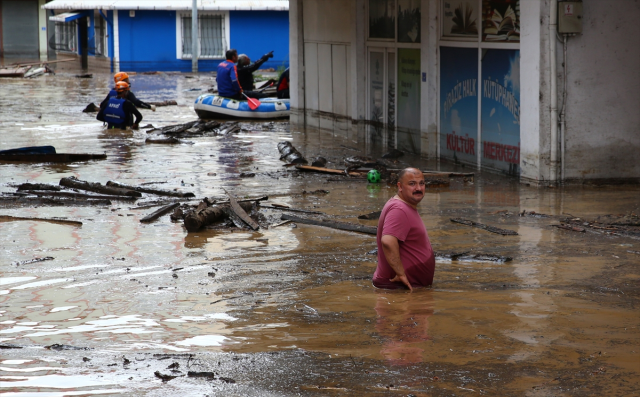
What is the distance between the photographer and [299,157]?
1623 centimetres

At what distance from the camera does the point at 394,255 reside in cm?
693

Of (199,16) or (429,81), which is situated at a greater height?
(199,16)

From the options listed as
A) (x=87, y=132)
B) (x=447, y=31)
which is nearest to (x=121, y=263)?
(x=447, y=31)

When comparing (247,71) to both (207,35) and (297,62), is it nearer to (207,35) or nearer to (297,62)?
(297,62)

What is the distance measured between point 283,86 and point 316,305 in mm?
20241

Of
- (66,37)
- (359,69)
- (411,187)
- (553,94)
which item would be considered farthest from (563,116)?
(66,37)

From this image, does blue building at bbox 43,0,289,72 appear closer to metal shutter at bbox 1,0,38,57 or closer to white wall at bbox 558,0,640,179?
metal shutter at bbox 1,0,38,57

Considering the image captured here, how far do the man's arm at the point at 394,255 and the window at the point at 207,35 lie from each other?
4052cm

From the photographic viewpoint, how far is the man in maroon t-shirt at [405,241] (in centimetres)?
689

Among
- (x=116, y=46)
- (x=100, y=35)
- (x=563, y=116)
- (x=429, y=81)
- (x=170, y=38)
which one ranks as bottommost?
(x=563, y=116)

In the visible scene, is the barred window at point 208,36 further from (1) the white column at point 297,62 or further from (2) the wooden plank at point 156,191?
(2) the wooden plank at point 156,191

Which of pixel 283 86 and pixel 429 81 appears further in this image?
pixel 283 86

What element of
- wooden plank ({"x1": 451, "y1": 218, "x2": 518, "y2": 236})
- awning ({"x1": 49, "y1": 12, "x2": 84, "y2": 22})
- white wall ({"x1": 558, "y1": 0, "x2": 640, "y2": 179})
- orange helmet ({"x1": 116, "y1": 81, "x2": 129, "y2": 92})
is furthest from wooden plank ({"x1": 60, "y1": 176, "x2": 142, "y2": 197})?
awning ({"x1": 49, "y1": 12, "x2": 84, "y2": 22})

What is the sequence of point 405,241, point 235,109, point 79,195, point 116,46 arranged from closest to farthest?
point 405,241 < point 79,195 < point 235,109 < point 116,46
